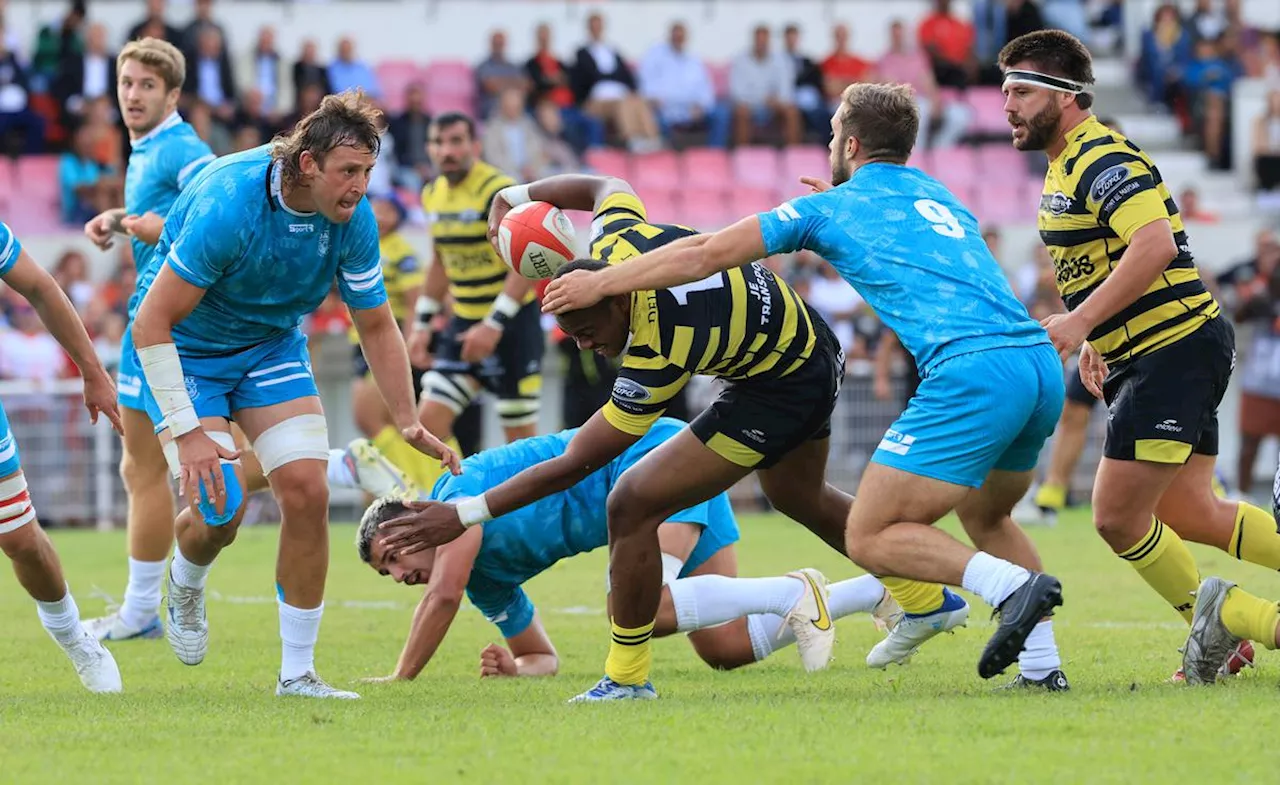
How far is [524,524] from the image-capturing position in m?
8.01

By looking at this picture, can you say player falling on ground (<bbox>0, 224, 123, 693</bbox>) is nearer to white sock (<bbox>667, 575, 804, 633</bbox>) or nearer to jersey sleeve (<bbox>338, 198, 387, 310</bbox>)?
jersey sleeve (<bbox>338, 198, 387, 310</bbox>)

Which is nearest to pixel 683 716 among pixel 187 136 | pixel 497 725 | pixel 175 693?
pixel 497 725

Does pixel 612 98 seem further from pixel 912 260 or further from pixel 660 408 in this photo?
pixel 912 260

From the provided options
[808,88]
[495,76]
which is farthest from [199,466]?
[808,88]

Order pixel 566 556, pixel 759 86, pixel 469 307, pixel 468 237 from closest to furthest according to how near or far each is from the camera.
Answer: pixel 566 556, pixel 468 237, pixel 469 307, pixel 759 86

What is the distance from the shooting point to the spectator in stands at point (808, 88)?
912 inches

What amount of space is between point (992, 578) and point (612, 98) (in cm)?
1708

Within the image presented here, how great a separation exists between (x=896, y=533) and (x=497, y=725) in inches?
61.3

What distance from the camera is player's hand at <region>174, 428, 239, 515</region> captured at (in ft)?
22.4

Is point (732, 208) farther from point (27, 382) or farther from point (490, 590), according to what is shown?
point (490, 590)

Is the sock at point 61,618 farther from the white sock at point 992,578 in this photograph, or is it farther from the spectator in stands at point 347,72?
the spectator in stands at point 347,72

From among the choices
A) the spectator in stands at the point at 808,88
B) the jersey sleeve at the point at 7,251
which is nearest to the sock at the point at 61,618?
the jersey sleeve at the point at 7,251

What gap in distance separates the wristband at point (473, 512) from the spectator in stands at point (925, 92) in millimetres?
17035

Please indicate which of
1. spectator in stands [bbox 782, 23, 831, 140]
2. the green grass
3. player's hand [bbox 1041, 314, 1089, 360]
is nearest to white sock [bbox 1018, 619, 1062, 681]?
the green grass
